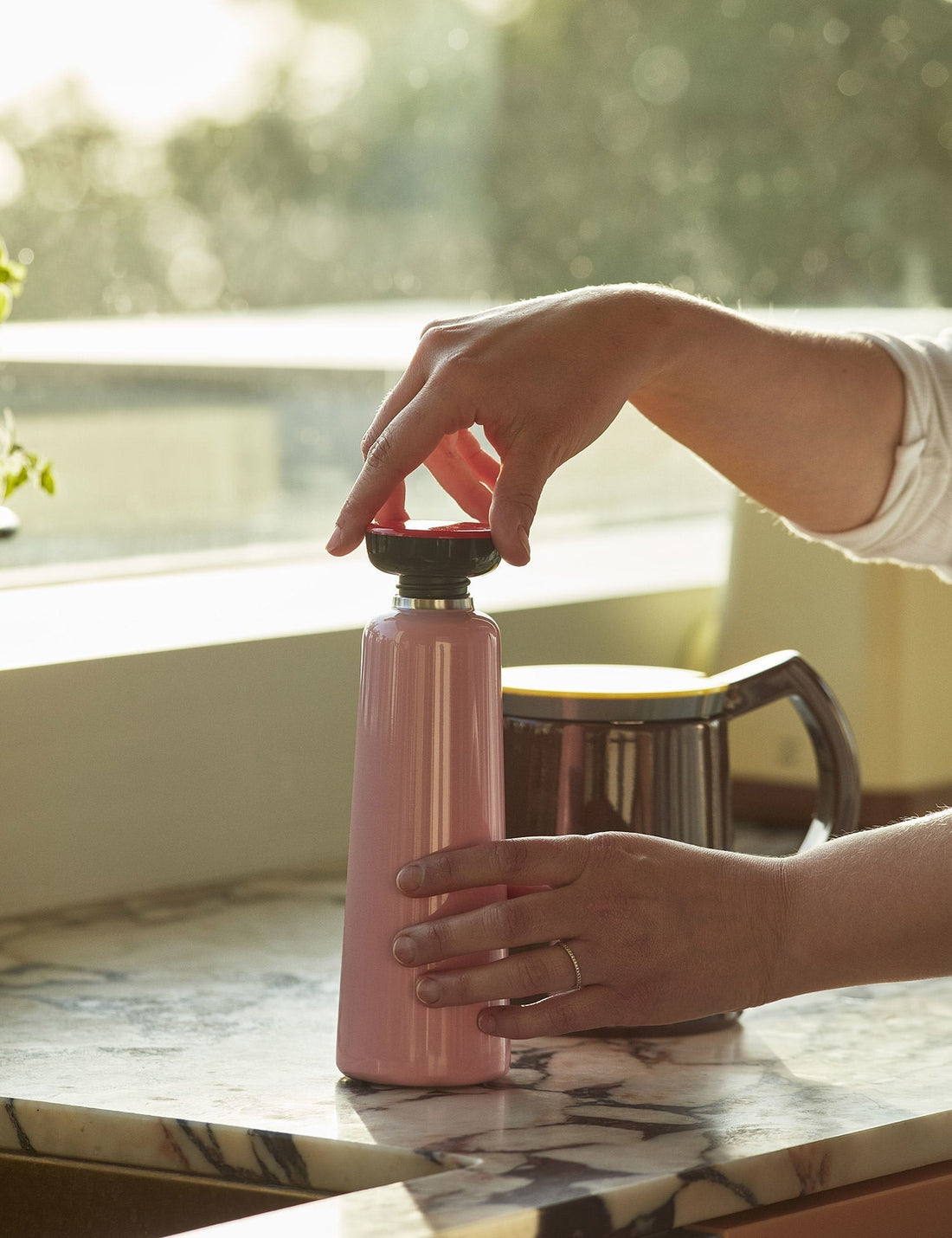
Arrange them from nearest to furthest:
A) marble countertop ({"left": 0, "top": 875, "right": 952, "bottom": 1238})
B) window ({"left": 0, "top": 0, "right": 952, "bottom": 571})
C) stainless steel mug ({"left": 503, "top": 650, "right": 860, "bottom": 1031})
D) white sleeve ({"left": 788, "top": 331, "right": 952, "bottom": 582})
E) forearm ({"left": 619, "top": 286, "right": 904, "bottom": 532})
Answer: marble countertop ({"left": 0, "top": 875, "right": 952, "bottom": 1238}) → stainless steel mug ({"left": 503, "top": 650, "right": 860, "bottom": 1031}) → forearm ({"left": 619, "top": 286, "right": 904, "bottom": 532}) → white sleeve ({"left": 788, "top": 331, "right": 952, "bottom": 582}) → window ({"left": 0, "top": 0, "right": 952, "bottom": 571})

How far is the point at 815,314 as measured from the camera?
6.81 ft

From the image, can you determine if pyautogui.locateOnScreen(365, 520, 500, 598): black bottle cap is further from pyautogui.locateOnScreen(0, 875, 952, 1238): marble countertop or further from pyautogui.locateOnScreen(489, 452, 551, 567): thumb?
pyautogui.locateOnScreen(0, 875, 952, 1238): marble countertop

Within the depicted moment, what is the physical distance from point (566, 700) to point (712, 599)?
0.73 m

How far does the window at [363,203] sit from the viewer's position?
1396 millimetres

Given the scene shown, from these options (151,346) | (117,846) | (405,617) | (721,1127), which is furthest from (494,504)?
(151,346)

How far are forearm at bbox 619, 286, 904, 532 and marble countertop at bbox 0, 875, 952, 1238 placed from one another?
321 millimetres

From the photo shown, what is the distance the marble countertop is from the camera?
694mm

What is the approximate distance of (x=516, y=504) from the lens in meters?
0.77

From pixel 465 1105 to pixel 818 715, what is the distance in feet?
1.02

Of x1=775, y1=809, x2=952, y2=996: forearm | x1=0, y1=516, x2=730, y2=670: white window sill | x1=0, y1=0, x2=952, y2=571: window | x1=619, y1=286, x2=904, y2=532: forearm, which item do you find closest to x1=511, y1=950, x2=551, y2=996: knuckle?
x1=775, y1=809, x2=952, y2=996: forearm

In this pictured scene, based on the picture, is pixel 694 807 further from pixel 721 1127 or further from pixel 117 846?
pixel 117 846

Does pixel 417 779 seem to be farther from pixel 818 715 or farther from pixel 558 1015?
pixel 818 715

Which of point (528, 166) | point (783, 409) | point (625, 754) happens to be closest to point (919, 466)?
point (783, 409)

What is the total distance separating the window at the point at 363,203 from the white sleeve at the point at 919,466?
59 cm
